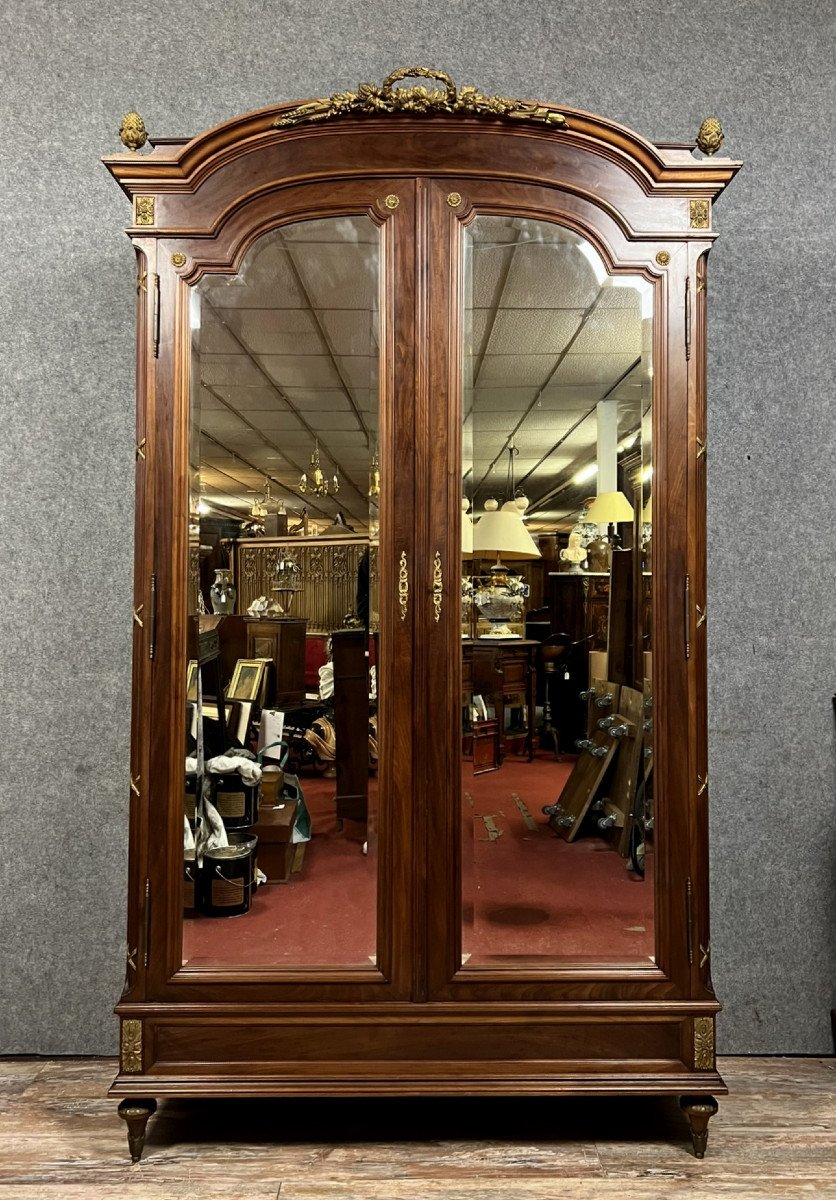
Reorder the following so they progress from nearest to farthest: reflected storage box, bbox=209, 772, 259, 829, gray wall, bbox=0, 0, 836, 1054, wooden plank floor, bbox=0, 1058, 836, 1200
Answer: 1. wooden plank floor, bbox=0, 1058, 836, 1200
2. reflected storage box, bbox=209, 772, 259, 829
3. gray wall, bbox=0, 0, 836, 1054

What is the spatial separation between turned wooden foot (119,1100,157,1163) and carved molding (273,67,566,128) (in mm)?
1986

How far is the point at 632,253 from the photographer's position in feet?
5.24

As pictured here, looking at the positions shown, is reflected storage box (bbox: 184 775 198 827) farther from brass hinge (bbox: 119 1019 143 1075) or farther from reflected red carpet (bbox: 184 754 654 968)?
brass hinge (bbox: 119 1019 143 1075)

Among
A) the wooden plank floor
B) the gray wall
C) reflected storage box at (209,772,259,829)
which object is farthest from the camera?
the gray wall

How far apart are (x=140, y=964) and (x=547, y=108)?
1886 mm

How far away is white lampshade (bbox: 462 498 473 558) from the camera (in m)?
1.61

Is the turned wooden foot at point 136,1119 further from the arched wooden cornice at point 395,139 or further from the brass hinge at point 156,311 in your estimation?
the arched wooden cornice at point 395,139

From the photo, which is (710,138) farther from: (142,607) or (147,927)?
(147,927)

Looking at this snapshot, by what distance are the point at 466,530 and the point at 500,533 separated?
0.07 m

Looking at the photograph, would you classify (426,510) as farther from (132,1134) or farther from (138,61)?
(138,61)

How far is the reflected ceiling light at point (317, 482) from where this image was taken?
163cm

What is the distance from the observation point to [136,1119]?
161 cm

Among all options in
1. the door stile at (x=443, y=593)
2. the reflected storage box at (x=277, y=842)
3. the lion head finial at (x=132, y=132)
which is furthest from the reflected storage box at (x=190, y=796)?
the lion head finial at (x=132, y=132)

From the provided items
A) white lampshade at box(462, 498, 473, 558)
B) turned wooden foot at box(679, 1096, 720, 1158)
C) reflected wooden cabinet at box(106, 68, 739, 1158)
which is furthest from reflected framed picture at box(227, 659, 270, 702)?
turned wooden foot at box(679, 1096, 720, 1158)
